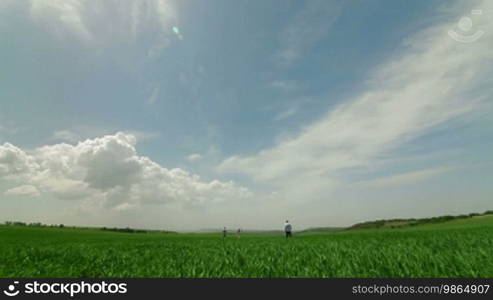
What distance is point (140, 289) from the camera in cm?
441

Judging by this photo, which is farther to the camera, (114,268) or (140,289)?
(114,268)

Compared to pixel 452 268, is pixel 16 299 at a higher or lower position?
lower

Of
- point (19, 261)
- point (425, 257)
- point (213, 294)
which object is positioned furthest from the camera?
point (19, 261)

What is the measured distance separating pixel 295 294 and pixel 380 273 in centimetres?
170

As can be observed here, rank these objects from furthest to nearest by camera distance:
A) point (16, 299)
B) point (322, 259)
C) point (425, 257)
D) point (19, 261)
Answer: point (19, 261) → point (322, 259) → point (425, 257) → point (16, 299)

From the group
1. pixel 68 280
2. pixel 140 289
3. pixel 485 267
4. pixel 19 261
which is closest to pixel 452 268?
pixel 485 267

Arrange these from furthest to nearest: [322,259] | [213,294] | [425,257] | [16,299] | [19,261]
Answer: [19,261], [322,259], [425,257], [16,299], [213,294]

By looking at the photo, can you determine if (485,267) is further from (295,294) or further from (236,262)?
(236,262)

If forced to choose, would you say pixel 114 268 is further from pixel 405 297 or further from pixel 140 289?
pixel 405 297

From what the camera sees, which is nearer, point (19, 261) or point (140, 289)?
point (140, 289)

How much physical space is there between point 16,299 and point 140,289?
194 centimetres

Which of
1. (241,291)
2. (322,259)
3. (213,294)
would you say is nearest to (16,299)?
(213,294)

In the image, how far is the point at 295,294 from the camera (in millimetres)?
4043

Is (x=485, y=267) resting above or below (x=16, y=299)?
above
